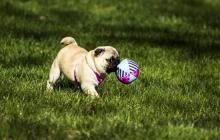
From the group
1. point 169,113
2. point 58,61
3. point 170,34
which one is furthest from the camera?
point 170,34

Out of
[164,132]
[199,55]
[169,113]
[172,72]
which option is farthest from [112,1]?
[164,132]

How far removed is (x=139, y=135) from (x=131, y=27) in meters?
8.46

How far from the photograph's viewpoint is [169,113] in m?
7.10

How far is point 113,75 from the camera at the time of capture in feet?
30.7

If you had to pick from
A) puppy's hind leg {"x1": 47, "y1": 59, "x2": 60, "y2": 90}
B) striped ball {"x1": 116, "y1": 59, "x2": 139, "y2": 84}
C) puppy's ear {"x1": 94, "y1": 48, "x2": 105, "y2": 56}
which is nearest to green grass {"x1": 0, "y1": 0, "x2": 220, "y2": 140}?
puppy's hind leg {"x1": 47, "y1": 59, "x2": 60, "y2": 90}

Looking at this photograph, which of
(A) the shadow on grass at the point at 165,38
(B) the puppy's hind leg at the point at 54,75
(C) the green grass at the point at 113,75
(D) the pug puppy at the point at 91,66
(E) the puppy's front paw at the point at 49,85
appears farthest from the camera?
(A) the shadow on grass at the point at 165,38

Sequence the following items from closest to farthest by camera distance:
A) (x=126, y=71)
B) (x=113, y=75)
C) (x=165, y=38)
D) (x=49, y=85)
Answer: (x=126, y=71)
(x=49, y=85)
(x=113, y=75)
(x=165, y=38)

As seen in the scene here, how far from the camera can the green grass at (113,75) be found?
245 inches

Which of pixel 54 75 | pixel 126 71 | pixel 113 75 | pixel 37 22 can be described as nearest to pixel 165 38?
pixel 37 22

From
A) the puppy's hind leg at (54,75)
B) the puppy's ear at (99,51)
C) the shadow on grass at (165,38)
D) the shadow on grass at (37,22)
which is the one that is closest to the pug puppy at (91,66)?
the puppy's ear at (99,51)

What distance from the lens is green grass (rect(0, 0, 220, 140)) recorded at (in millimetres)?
6227

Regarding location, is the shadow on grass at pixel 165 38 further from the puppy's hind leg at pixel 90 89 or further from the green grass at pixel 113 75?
the puppy's hind leg at pixel 90 89

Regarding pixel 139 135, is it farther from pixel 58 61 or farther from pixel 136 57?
pixel 136 57

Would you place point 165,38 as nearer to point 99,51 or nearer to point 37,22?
point 37,22
